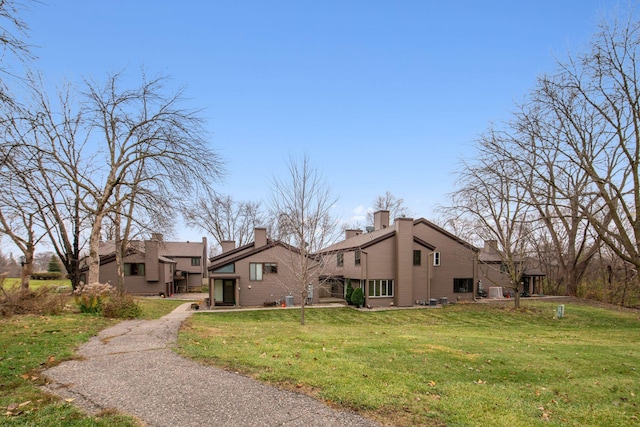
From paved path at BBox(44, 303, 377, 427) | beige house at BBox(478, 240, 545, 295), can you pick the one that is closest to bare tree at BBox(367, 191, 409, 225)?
beige house at BBox(478, 240, 545, 295)

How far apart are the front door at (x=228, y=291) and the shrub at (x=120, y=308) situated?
44.3 ft

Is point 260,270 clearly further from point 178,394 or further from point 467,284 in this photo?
point 178,394

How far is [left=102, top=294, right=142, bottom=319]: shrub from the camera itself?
49.4ft

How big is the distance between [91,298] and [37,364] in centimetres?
970

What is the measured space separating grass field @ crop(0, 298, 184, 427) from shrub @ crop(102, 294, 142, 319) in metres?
1.63

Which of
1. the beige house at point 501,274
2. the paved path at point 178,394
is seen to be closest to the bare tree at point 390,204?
the beige house at point 501,274

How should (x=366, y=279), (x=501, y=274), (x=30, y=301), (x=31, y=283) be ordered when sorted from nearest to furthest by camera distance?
(x=30, y=301), (x=366, y=279), (x=501, y=274), (x=31, y=283)

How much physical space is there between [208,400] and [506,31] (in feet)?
46.8

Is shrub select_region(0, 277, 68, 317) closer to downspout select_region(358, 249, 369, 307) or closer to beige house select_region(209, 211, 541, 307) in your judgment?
beige house select_region(209, 211, 541, 307)

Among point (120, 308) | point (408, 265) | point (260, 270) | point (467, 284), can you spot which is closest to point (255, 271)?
point (260, 270)

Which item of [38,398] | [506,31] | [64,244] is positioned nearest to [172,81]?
[64,244]

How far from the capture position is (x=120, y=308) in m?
15.3

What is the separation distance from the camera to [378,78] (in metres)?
17.5

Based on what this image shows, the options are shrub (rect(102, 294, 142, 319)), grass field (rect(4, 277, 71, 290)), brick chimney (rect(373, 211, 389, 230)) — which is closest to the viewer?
shrub (rect(102, 294, 142, 319))
